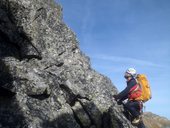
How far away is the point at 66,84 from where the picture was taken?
22797 millimetres

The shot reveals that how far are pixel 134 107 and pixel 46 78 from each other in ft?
23.7

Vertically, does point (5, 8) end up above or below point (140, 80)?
above

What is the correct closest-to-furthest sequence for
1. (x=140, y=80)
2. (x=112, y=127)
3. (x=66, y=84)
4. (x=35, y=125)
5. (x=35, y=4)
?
(x=35, y=125) < (x=112, y=127) < (x=66, y=84) < (x=140, y=80) < (x=35, y=4)

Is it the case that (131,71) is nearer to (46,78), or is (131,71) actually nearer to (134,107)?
(134,107)

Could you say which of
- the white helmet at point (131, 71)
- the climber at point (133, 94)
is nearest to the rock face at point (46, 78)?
the climber at point (133, 94)

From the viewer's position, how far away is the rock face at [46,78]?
19.5 m

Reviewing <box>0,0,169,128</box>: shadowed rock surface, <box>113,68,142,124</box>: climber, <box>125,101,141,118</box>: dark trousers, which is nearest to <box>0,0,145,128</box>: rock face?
<box>0,0,169,128</box>: shadowed rock surface

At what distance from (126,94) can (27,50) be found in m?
8.49

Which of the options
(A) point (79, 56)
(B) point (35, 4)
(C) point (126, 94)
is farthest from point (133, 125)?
(B) point (35, 4)

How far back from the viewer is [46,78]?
2197 centimetres

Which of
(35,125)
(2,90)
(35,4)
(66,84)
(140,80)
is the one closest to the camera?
(35,125)

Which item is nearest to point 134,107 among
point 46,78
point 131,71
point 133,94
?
point 133,94

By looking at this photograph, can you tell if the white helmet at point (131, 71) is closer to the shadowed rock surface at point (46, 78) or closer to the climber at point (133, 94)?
the climber at point (133, 94)

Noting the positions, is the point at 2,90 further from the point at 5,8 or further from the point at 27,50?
the point at 5,8
